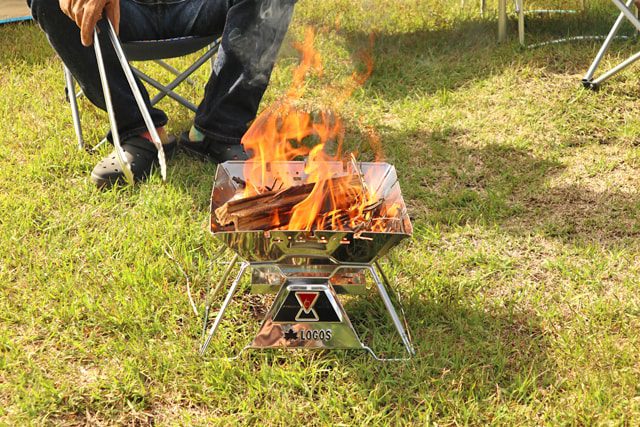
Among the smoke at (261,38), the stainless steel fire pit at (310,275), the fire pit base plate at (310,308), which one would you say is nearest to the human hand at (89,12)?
the smoke at (261,38)

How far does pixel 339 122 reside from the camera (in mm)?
3973

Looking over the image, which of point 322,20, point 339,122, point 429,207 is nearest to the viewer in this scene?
point 429,207

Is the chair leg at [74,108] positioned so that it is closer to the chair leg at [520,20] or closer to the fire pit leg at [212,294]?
the fire pit leg at [212,294]

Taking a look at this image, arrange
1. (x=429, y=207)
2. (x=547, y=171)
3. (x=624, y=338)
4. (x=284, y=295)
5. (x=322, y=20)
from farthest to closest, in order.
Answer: (x=322, y=20) < (x=547, y=171) < (x=429, y=207) < (x=624, y=338) < (x=284, y=295)

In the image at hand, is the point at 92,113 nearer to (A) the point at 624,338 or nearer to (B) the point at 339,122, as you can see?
(B) the point at 339,122

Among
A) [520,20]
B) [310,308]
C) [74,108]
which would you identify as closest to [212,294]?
[310,308]

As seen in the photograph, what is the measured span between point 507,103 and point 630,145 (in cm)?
75

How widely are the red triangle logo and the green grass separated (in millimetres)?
209

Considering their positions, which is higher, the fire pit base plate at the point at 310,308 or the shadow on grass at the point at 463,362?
the fire pit base plate at the point at 310,308

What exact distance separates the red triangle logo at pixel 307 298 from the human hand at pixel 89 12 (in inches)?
51.3

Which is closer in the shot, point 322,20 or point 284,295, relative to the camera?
point 284,295

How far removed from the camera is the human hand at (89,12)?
2.68 metres

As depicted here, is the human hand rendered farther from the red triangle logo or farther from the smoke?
the red triangle logo

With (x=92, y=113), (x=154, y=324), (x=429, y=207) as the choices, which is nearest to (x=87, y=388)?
(x=154, y=324)
